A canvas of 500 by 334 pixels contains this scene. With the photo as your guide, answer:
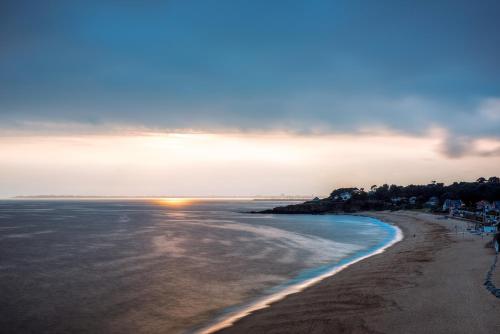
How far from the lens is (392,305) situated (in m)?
15.7

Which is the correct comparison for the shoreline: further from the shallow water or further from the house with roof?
the house with roof

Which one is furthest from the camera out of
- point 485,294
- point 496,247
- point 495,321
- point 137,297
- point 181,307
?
point 496,247

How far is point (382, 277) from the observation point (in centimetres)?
2231

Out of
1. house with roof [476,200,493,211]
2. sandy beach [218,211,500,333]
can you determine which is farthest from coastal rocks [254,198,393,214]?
sandy beach [218,211,500,333]

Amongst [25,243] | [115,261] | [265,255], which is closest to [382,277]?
[265,255]

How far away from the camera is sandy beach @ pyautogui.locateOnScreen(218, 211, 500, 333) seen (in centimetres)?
1311

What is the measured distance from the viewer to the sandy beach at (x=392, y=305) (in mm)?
13109

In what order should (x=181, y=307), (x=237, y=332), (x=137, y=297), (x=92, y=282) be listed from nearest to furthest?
(x=237, y=332), (x=181, y=307), (x=137, y=297), (x=92, y=282)

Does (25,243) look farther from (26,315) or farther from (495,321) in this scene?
(495,321)

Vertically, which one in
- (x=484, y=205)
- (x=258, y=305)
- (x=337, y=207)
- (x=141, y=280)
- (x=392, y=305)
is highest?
(x=484, y=205)

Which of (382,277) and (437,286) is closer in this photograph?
(437,286)

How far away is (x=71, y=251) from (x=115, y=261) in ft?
32.9

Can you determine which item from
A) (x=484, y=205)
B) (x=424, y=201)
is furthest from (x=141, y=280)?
(x=424, y=201)

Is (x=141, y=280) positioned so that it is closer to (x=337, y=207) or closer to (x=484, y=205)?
(x=484, y=205)
